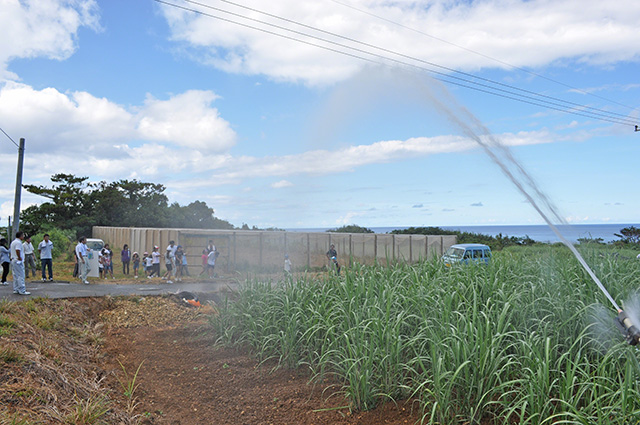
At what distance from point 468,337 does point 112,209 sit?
56.5 metres

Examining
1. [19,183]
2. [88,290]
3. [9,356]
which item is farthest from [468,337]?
[19,183]

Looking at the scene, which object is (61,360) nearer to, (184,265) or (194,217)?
(184,265)

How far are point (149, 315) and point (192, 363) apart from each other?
13.8 feet

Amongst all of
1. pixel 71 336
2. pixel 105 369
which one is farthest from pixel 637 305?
pixel 71 336

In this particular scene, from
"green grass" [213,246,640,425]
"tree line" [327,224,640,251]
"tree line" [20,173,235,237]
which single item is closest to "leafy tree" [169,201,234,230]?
"tree line" [20,173,235,237]

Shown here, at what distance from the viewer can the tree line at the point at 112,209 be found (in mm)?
52344

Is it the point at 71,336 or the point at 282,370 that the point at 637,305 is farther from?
the point at 71,336

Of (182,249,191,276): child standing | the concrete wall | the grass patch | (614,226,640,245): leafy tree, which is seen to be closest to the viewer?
the grass patch

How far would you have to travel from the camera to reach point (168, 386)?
5.88 m

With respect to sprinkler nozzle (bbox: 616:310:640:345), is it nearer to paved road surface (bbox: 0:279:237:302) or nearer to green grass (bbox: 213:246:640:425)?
green grass (bbox: 213:246:640:425)

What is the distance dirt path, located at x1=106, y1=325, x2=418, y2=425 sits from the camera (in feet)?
14.8

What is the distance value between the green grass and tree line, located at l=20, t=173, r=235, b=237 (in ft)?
146

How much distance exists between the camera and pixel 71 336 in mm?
8078

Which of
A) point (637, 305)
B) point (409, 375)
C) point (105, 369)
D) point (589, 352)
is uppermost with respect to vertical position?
point (637, 305)
